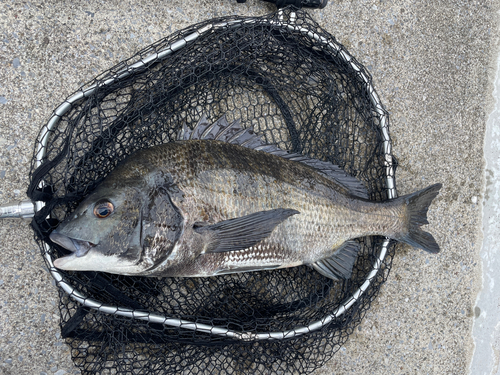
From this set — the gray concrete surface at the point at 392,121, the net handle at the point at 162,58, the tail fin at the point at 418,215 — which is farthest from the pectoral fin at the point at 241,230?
the gray concrete surface at the point at 392,121

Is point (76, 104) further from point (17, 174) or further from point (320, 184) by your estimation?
point (320, 184)

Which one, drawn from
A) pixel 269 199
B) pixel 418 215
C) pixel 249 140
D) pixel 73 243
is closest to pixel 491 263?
pixel 418 215

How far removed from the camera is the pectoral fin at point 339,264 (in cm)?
190

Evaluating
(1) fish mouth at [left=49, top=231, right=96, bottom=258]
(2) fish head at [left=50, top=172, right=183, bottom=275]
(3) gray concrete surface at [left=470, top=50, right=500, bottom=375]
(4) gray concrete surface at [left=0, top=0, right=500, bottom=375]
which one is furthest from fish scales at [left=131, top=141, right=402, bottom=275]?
(3) gray concrete surface at [left=470, top=50, right=500, bottom=375]

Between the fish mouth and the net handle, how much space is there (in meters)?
0.28

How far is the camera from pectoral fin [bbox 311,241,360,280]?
6.24ft

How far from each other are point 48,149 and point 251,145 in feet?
3.39

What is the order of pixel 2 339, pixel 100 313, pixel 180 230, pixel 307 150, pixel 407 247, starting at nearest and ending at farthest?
pixel 180 230 → pixel 100 313 → pixel 2 339 → pixel 307 150 → pixel 407 247

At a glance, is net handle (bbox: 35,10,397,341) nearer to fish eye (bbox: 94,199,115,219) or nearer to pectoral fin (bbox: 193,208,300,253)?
fish eye (bbox: 94,199,115,219)

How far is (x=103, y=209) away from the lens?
4.71 ft

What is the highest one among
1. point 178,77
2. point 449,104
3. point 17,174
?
point 449,104

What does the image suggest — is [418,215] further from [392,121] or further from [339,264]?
[392,121]

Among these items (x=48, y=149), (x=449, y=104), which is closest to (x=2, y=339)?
(x=48, y=149)

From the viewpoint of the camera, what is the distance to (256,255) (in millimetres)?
1682
